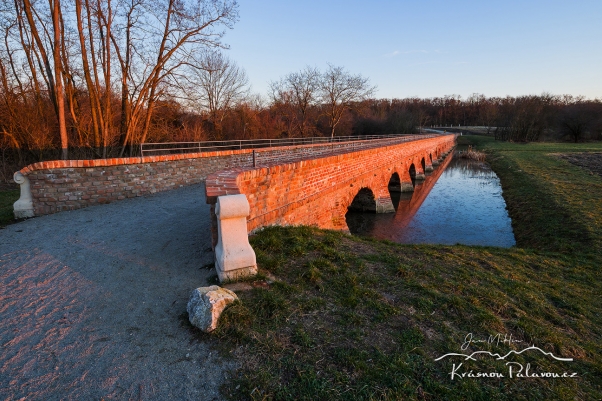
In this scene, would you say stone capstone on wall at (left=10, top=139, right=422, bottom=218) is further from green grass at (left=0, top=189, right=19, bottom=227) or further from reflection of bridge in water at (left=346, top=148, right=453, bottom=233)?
reflection of bridge in water at (left=346, top=148, right=453, bottom=233)

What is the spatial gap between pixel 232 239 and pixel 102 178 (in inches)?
220

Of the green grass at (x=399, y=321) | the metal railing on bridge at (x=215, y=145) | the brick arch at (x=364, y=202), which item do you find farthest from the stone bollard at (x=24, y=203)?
the brick arch at (x=364, y=202)

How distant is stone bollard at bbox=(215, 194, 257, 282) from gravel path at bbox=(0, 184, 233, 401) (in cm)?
40

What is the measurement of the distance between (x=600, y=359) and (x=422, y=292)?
5.65ft

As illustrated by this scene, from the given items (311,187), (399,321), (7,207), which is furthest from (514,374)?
(7,207)

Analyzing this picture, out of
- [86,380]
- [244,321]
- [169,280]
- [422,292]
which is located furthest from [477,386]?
[169,280]

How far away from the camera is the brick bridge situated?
5.01 meters

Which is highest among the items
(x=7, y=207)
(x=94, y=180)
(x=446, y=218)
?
(x=94, y=180)

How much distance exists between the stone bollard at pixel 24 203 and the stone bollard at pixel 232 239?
5409mm

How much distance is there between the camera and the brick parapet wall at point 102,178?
6297 mm

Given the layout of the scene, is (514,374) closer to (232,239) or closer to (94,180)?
(232,239)

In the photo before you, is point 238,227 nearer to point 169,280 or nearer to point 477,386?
point 169,280

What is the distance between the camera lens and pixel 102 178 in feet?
23.6

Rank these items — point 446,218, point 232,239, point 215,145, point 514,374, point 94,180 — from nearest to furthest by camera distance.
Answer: point 514,374
point 232,239
point 94,180
point 446,218
point 215,145
